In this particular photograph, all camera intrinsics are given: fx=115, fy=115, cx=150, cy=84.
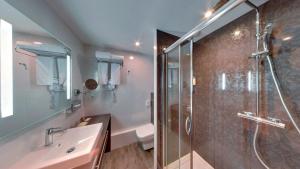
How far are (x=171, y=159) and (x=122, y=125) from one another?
53.3 inches

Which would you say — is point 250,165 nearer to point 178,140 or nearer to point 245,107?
point 245,107

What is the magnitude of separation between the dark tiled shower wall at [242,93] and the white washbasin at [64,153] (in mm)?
1583

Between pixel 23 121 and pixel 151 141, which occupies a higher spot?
pixel 23 121

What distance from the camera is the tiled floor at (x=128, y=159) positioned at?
1973 millimetres

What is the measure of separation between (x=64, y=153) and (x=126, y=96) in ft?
5.84

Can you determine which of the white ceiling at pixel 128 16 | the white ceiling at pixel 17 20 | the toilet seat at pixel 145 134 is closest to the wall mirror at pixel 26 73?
the white ceiling at pixel 17 20

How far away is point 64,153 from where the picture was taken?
3.48ft

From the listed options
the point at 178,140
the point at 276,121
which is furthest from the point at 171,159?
the point at 276,121

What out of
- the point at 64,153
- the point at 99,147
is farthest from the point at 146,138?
the point at 64,153

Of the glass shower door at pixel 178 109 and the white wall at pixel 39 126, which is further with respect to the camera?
the glass shower door at pixel 178 109

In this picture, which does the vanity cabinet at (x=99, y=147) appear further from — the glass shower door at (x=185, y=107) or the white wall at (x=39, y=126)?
the glass shower door at (x=185, y=107)

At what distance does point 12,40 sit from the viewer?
2.66 ft

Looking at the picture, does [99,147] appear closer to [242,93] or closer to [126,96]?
[126,96]

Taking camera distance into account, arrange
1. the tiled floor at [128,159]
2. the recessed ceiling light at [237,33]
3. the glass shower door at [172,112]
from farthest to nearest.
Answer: the tiled floor at [128,159]
the glass shower door at [172,112]
the recessed ceiling light at [237,33]
